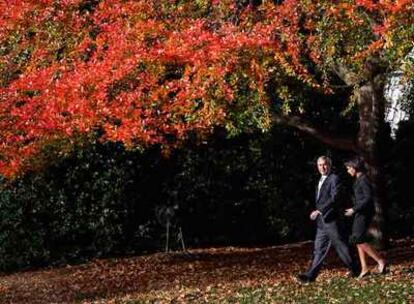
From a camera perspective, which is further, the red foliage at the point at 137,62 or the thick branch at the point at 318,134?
the thick branch at the point at 318,134

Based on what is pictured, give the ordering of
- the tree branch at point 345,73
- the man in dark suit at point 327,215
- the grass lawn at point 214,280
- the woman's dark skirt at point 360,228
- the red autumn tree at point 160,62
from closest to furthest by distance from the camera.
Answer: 1. the grass lawn at point 214,280
2. the man in dark suit at point 327,215
3. the red autumn tree at point 160,62
4. the woman's dark skirt at point 360,228
5. the tree branch at point 345,73

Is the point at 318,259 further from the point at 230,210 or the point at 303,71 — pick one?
the point at 230,210

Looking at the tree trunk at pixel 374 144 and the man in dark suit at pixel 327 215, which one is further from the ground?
the tree trunk at pixel 374 144

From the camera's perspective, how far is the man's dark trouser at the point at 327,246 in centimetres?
1226

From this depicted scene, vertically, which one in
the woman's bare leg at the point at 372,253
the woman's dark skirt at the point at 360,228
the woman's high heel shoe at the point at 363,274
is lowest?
the woman's high heel shoe at the point at 363,274

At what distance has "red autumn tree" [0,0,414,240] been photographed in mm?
12250

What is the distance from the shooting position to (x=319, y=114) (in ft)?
66.8

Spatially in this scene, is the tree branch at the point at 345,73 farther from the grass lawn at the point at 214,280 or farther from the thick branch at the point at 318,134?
the grass lawn at the point at 214,280

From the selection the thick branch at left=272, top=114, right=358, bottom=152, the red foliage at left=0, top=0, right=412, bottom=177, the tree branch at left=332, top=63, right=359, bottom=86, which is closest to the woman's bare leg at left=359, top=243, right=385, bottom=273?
the red foliage at left=0, top=0, right=412, bottom=177

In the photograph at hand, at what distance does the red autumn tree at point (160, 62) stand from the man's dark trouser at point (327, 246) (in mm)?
2128

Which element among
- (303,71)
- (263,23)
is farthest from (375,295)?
(263,23)

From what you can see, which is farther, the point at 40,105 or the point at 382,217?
the point at 382,217

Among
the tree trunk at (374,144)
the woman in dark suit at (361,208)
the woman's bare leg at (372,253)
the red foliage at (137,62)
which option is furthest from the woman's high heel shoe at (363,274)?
the tree trunk at (374,144)

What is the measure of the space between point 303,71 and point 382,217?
16.9 ft
